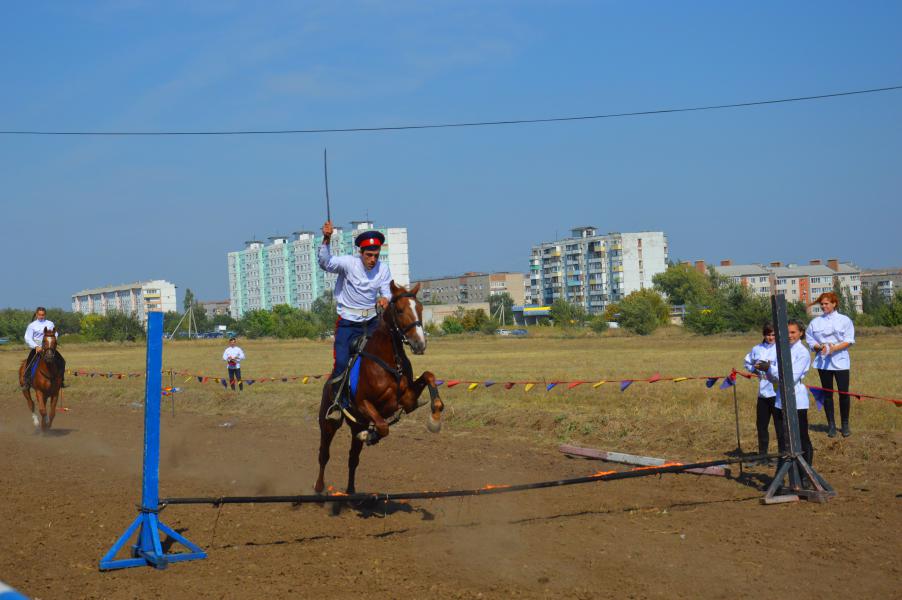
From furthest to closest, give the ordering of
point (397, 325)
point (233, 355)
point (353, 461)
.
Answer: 1. point (233, 355)
2. point (353, 461)
3. point (397, 325)

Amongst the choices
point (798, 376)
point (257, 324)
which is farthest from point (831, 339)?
point (257, 324)

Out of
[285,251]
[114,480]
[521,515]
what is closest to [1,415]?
[114,480]

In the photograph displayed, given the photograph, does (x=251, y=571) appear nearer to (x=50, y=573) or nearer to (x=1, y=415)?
(x=50, y=573)

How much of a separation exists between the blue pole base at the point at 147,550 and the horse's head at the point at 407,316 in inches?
113

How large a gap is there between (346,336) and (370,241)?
3.72ft

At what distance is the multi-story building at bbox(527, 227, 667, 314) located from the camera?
6826 inches

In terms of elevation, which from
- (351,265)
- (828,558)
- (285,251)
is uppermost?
(285,251)

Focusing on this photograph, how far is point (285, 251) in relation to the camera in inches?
7313

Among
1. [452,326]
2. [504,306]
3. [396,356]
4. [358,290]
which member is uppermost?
[504,306]

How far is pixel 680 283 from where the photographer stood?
158 metres

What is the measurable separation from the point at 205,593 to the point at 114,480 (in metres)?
6.24

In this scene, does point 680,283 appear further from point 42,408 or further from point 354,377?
point 354,377

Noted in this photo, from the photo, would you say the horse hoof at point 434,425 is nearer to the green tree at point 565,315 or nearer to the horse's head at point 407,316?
the horse's head at point 407,316

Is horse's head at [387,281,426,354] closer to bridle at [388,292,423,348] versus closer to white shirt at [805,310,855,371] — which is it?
bridle at [388,292,423,348]
